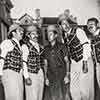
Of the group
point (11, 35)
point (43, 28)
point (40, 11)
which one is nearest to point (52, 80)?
point (11, 35)

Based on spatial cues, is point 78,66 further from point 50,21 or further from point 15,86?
point 50,21

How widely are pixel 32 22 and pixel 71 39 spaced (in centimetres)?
112

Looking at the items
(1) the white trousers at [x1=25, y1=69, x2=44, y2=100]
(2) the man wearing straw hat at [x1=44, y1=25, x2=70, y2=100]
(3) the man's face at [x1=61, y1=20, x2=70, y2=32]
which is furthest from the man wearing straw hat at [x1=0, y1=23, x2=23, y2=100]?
(3) the man's face at [x1=61, y1=20, x2=70, y2=32]

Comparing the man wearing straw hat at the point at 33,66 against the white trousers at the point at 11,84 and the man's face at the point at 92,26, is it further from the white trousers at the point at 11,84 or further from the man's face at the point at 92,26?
the man's face at the point at 92,26

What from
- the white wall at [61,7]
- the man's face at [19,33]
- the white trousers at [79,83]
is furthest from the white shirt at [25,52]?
the white wall at [61,7]

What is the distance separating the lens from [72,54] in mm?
2467

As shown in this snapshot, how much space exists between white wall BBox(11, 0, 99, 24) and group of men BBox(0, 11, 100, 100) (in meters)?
1.38

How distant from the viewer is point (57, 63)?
244 cm

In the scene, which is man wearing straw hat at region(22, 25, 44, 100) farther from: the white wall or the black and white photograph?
the white wall

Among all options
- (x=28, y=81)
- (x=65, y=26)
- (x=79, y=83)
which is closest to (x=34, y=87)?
(x=28, y=81)

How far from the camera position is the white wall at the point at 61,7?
12.8 feet

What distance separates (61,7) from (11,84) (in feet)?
7.13

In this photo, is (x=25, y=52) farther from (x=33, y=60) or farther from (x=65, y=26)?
(x=65, y=26)

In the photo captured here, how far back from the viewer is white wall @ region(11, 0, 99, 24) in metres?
3.89
